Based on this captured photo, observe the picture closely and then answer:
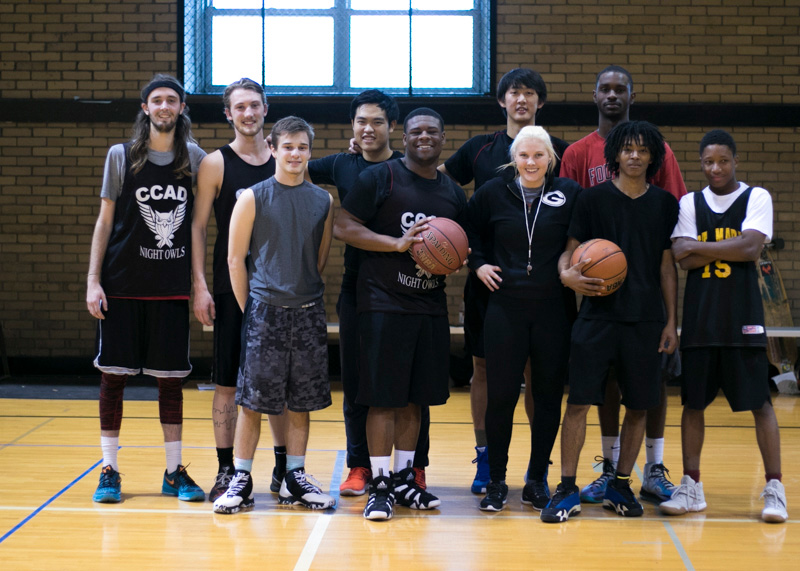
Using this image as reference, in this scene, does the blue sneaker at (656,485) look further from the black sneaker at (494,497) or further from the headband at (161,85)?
the headband at (161,85)

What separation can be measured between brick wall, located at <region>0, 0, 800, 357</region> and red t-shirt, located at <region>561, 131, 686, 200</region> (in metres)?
3.90

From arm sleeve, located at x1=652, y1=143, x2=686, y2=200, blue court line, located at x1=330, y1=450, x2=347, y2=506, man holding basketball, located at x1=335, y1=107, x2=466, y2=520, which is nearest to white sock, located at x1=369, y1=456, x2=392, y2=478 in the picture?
man holding basketball, located at x1=335, y1=107, x2=466, y2=520

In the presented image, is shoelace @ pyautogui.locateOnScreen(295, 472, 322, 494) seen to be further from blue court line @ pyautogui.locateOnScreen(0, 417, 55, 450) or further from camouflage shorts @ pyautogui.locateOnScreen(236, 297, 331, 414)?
blue court line @ pyautogui.locateOnScreen(0, 417, 55, 450)

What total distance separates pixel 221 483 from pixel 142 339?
2.62 feet

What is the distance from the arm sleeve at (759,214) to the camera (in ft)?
12.1

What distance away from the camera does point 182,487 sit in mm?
4004

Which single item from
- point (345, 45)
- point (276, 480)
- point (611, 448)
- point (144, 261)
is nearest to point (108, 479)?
point (276, 480)

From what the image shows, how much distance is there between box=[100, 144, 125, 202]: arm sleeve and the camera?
3875mm

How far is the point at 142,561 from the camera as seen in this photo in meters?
3.21

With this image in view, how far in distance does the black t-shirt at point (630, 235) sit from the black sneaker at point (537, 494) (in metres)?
0.84

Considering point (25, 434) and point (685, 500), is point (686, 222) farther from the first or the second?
point (25, 434)

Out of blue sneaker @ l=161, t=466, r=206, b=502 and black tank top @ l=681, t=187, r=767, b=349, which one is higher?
black tank top @ l=681, t=187, r=767, b=349

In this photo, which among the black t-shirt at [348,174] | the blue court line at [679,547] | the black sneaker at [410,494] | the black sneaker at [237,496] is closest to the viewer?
the blue court line at [679,547]

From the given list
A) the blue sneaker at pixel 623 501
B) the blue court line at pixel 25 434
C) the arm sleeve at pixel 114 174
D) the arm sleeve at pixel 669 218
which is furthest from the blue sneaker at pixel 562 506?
the blue court line at pixel 25 434
